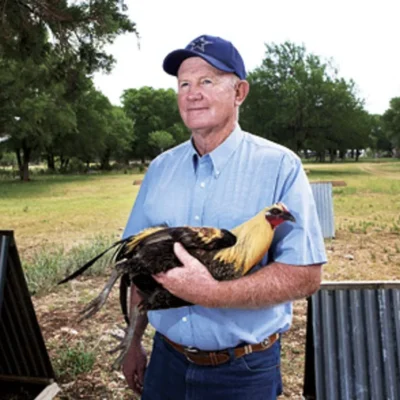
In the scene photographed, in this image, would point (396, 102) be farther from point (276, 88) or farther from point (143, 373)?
point (143, 373)

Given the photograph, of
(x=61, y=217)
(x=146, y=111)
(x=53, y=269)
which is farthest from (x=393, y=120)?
(x=53, y=269)

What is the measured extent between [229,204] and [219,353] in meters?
0.55

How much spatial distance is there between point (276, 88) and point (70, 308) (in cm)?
3404

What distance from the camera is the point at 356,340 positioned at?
8.38 ft

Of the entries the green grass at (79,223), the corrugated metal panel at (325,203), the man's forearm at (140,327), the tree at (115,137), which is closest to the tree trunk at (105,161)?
the tree at (115,137)

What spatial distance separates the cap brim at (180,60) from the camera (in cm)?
144

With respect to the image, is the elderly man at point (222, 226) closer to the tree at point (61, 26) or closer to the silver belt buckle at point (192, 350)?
the silver belt buckle at point (192, 350)

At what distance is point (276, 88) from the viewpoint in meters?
37.3

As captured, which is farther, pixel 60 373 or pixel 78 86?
pixel 78 86

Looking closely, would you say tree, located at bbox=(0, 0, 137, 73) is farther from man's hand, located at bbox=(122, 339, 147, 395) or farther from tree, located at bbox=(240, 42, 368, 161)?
tree, located at bbox=(240, 42, 368, 161)

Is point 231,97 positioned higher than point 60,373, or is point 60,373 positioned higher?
point 231,97

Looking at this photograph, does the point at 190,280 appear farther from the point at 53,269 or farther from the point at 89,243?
the point at 89,243

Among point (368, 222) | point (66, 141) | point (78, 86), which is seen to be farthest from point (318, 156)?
point (78, 86)

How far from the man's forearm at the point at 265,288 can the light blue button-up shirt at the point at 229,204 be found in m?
0.04
